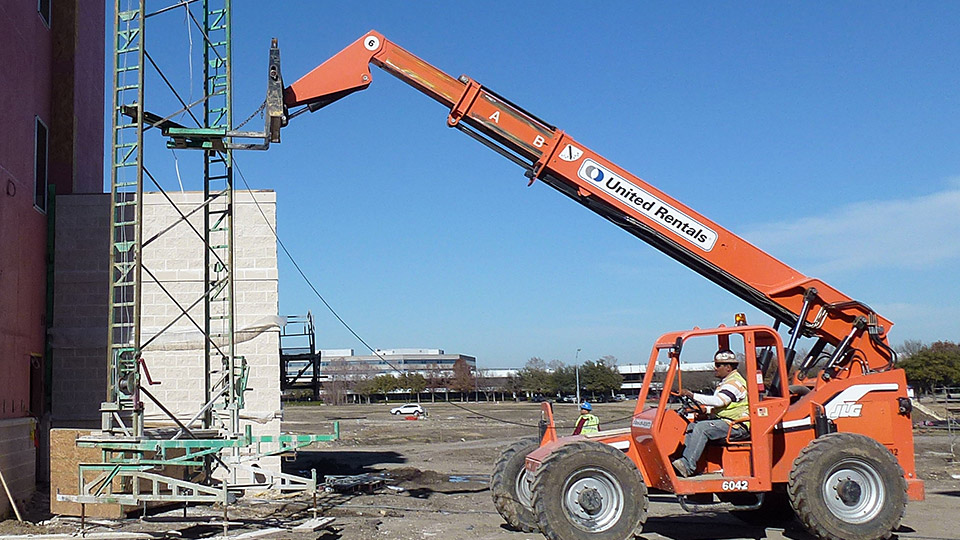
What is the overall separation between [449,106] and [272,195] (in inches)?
263

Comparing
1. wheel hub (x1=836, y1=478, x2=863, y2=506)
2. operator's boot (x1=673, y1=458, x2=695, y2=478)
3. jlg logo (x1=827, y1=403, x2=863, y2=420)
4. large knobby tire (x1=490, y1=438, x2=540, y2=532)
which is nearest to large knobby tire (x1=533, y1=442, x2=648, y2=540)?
operator's boot (x1=673, y1=458, x2=695, y2=478)

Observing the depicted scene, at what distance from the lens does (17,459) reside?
14148 millimetres

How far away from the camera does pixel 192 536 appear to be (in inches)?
448

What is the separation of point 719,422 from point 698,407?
1.01 ft

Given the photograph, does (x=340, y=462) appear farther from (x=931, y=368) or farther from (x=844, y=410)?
(x=931, y=368)

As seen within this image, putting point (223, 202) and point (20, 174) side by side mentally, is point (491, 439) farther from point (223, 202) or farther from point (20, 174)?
point (20, 174)

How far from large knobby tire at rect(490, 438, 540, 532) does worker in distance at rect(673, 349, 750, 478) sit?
2125 mm

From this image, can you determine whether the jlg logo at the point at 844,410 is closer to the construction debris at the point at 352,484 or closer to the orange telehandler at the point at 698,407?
the orange telehandler at the point at 698,407

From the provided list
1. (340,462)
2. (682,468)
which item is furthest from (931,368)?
(682,468)

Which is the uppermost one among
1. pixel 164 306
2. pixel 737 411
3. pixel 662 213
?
pixel 662 213

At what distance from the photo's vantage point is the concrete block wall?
1338cm

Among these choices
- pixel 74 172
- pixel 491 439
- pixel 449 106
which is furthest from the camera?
pixel 491 439

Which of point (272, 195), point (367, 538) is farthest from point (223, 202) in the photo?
point (367, 538)

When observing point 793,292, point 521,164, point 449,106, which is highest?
point 449,106
